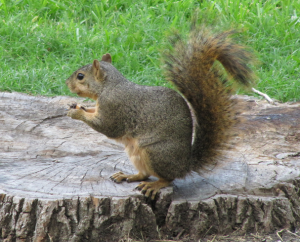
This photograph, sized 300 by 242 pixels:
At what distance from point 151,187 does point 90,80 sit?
0.55 metres

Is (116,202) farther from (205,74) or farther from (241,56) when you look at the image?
(241,56)

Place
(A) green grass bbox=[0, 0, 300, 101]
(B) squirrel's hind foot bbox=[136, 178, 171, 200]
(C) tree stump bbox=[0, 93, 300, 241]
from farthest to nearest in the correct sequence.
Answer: (A) green grass bbox=[0, 0, 300, 101], (B) squirrel's hind foot bbox=[136, 178, 171, 200], (C) tree stump bbox=[0, 93, 300, 241]

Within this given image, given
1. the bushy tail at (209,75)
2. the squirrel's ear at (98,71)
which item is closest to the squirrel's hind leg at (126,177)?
the bushy tail at (209,75)

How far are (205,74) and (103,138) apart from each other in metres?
0.80

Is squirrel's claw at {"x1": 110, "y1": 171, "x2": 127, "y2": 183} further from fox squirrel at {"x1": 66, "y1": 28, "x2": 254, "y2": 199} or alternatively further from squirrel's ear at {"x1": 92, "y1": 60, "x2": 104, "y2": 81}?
squirrel's ear at {"x1": 92, "y1": 60, "x2": 104, "y2": 81}

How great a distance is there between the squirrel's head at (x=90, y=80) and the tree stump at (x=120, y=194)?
0.32m

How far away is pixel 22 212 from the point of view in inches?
62.6

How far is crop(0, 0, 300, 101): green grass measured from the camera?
3295 mm

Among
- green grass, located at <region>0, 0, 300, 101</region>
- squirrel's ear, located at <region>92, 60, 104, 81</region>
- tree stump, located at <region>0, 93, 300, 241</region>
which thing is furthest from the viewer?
green grass, located at <region>0, 0, 300, 101</region>

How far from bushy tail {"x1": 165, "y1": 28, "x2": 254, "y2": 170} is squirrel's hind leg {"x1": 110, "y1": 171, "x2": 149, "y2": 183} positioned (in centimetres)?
30

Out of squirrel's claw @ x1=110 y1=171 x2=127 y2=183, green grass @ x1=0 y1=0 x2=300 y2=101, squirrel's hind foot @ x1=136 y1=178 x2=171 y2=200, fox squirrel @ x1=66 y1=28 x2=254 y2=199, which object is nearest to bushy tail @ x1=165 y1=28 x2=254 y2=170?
fox squirrel @ x1=66 y1=28 x2=254 y2=199

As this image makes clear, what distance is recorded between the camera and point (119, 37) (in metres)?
3.76

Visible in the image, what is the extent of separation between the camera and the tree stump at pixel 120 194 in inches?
63.7

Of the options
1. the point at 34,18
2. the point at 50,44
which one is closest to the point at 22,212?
the point at 50,44
